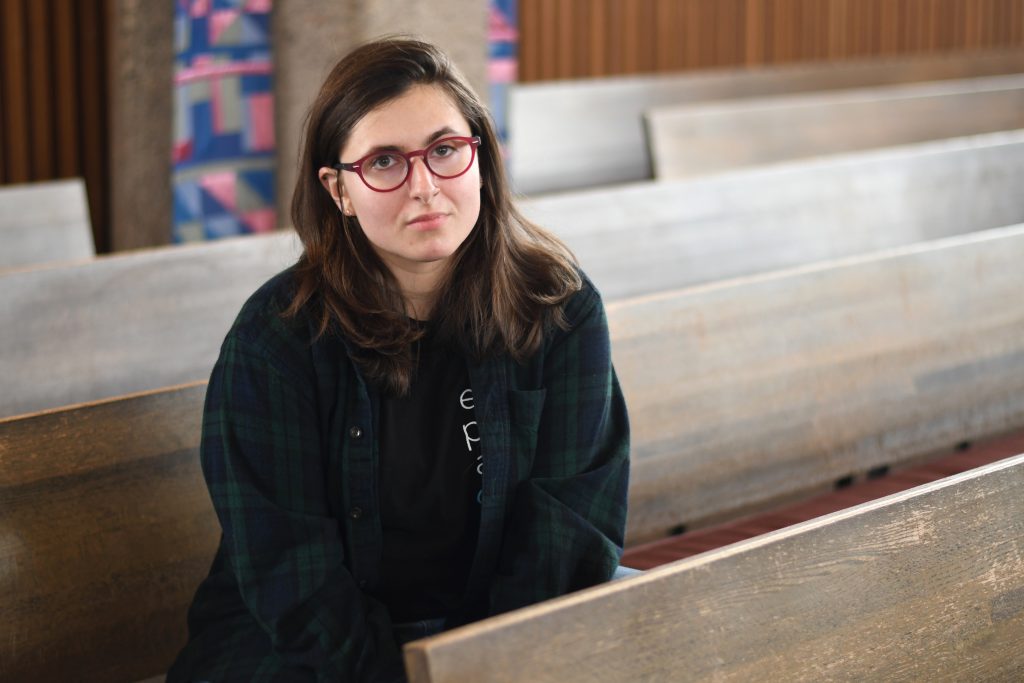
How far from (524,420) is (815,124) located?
427 centimetres

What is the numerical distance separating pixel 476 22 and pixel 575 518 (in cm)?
310

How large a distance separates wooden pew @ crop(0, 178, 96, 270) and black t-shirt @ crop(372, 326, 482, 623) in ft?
7.30

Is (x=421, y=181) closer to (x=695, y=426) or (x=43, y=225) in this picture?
(x=695, y=426)

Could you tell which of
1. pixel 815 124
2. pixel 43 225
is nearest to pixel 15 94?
Result: pixel 43 225

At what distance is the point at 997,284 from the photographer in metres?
3.11

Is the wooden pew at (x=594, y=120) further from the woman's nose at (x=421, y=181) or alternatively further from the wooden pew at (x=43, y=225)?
the woman's nose at (x=421, y=181)

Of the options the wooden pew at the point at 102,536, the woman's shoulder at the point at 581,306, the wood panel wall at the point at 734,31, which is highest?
the wood panel wall at the point at 734,31

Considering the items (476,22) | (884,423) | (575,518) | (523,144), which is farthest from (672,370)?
(523,144)

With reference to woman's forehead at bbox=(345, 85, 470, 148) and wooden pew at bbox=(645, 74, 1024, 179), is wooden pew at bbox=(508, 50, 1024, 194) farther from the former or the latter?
woman's forehead at bbox=(345, 85, 470, 148)

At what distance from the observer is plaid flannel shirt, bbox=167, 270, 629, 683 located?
5.52 ft

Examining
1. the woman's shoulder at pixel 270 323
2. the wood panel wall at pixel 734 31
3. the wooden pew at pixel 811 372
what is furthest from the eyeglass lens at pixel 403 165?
the wood panel wall at pixel 734 31

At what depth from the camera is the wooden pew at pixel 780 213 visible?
3.61 metres

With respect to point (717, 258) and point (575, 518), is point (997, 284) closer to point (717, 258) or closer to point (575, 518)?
point (717, 258)

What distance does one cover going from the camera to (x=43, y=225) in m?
3.77
